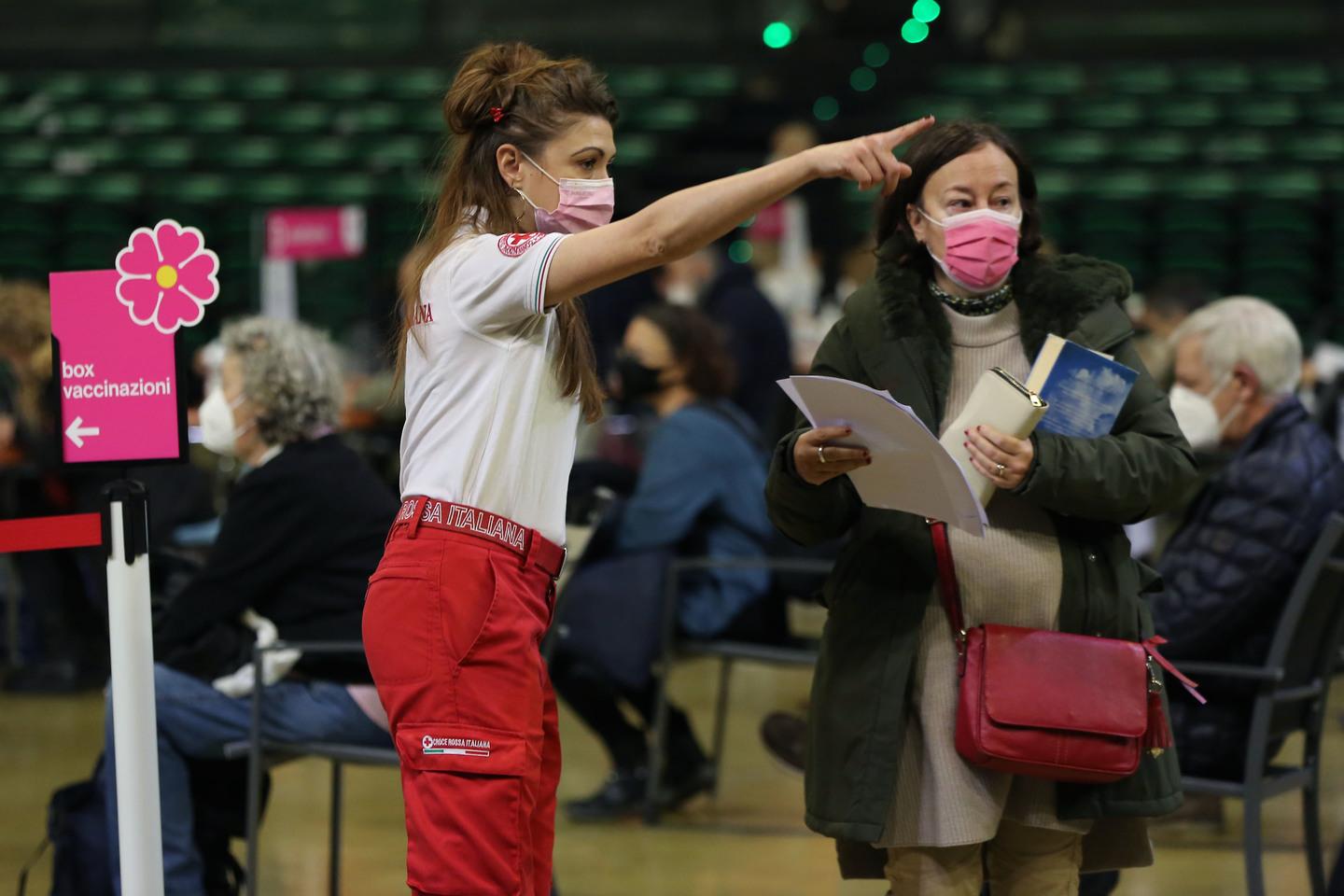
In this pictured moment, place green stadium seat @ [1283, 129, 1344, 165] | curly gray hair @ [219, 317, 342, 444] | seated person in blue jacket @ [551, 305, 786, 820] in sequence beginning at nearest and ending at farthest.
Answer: curly gray hair @ [219, 317, 342, 444], seated person in blue jacket @ [551, 305, 786, 820], green stadium seat @ [1283, 129, 1344, 165]

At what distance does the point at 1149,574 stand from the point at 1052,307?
0.41 meters

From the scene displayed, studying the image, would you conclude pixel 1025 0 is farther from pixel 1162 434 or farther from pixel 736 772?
pixel 1162 434

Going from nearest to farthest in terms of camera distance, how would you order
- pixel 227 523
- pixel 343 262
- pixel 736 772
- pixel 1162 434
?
pixel 1162 434 < pixel 227 523 < pixel 736 772 < pixel 343 262

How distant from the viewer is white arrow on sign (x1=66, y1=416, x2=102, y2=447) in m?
2.32

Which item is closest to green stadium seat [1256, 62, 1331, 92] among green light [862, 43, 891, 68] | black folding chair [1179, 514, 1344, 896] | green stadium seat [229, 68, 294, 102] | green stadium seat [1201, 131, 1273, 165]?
green stadium seat [1201, 131, 1273, 165]

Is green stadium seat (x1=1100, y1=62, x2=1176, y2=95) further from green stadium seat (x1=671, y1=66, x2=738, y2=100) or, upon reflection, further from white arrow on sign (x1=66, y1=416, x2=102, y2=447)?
white arrow on sign (x1=66, y1=416, x2=102, y2=447)

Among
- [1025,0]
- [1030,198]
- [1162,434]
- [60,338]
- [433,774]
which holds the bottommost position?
[433,774]

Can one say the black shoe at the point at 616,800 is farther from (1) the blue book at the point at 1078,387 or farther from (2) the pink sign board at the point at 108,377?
(1) the blue book at the point at 1078,387

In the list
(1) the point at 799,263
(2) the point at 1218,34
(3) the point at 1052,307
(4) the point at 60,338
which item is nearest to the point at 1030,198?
(3) the point at 1052,307

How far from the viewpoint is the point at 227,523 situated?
3.11 metres

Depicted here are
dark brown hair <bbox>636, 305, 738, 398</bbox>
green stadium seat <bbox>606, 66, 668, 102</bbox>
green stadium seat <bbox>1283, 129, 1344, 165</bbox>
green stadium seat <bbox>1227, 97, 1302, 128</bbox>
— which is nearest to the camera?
dark brown hair <bbox>636, 305, 738, 398</bbox>

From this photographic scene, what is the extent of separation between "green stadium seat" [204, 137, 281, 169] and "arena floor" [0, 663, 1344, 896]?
7779 mm

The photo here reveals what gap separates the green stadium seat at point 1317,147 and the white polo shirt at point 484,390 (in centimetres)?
1035

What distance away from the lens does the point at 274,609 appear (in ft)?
10.4
